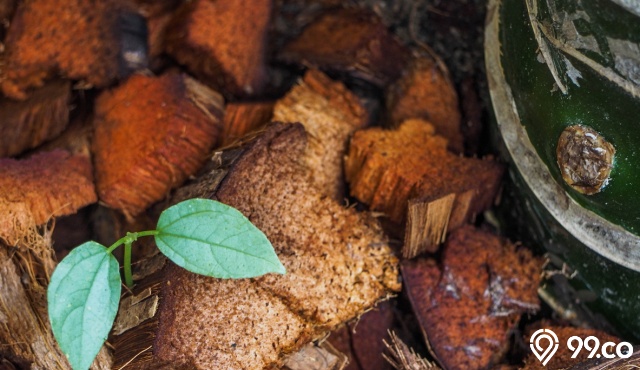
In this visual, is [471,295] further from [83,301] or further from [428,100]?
[83,301]

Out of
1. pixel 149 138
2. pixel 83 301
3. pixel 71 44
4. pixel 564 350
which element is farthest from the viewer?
pixel 71 44

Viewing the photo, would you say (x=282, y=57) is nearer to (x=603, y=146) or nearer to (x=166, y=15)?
(x=166, y=15)

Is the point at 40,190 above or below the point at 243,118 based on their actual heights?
below

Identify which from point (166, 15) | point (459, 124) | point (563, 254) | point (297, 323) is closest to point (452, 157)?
point (459, 124)

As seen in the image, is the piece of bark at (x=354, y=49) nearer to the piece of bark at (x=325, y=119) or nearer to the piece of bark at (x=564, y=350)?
the piece of bark at (x=325, y=119)

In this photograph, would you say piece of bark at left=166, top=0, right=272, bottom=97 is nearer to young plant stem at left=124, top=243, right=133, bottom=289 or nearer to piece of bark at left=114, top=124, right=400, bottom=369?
piece of bark at left=114, top=124, right=400, bottom=369

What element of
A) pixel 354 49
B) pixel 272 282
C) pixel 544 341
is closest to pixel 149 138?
→ pixel 272 282
